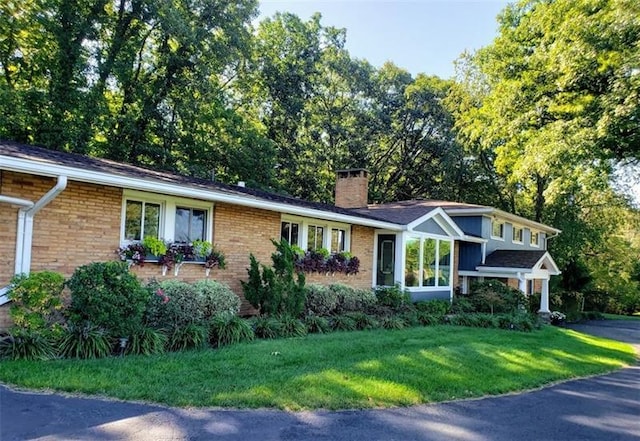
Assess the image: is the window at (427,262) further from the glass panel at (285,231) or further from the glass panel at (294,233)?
the glass panel at (285,231)

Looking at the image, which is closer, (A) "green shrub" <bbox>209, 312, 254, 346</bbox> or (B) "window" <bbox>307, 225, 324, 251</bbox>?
(A) "green shrub" <bbox>209, 312, 254, 346</bbox>

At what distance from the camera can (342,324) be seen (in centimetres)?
1124

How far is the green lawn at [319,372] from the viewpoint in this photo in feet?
17.8

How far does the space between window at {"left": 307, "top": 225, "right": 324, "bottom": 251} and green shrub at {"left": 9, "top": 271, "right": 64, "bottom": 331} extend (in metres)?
7.48

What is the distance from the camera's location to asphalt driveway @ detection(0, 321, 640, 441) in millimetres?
4344

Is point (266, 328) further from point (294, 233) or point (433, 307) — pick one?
point (433, 307)

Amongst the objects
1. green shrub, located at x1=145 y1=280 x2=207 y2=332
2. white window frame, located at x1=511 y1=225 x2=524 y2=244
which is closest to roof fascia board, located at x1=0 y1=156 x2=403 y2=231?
green shrub, located at x1=145 y1=280 x2=207 y2=332

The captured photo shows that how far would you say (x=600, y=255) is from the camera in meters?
33.8

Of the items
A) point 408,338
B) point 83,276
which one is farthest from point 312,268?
point 83,276

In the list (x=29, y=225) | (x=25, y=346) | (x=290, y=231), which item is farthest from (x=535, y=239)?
(x=25, y=346)

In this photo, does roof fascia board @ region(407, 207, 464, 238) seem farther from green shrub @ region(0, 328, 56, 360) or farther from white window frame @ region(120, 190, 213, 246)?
green shrub @ region(0, 328, 56, 360)

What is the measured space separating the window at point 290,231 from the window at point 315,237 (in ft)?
1.77

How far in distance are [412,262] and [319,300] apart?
575cm

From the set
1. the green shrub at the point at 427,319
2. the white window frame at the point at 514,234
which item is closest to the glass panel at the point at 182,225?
the green shrub at the point at 427,319
